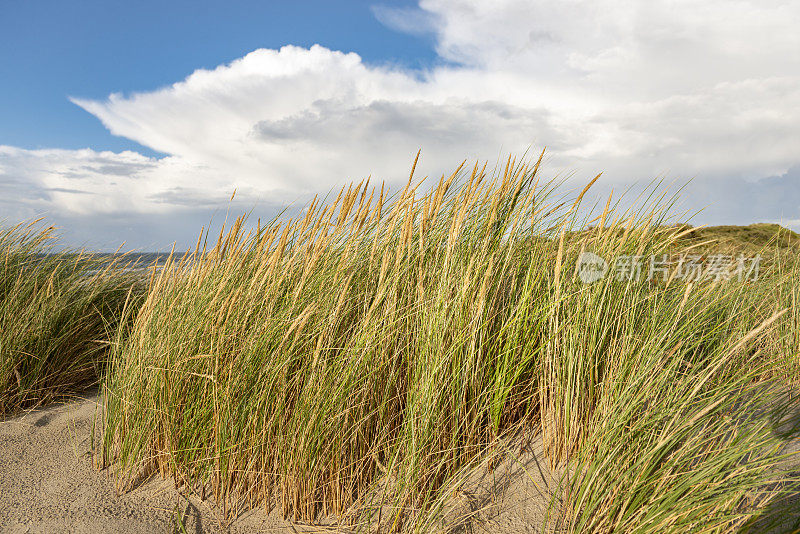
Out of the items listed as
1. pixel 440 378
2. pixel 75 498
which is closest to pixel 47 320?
pixel 75 498

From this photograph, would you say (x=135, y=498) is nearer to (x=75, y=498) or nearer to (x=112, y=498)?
(x=112, y=498)

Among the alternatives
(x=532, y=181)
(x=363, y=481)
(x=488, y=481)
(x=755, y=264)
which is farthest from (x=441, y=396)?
(x=755, y=264)

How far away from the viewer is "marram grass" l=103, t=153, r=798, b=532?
181 centimetres

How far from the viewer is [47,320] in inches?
152

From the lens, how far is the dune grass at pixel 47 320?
3.75 metres

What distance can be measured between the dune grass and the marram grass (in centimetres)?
131

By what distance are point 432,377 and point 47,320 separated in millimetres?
3506

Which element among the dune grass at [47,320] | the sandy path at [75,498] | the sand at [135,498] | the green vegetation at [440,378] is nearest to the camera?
the green vegetation at [440,378]

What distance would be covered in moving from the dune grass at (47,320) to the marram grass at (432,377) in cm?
131

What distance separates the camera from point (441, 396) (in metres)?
2.14

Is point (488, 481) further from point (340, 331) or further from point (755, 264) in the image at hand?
point (755, 264)

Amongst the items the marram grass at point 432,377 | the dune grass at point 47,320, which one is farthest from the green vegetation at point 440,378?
the dune grass at point 47,320

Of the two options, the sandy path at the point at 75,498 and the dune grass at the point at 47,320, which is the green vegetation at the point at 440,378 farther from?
the dune grass at the point at 47,320

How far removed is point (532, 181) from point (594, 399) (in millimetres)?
1285
